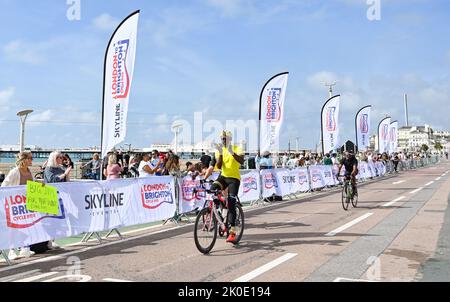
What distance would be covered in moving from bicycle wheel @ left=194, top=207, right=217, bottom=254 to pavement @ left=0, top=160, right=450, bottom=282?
6.5 inches

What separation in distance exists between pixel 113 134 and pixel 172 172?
1.88m

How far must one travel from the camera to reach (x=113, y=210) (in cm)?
912

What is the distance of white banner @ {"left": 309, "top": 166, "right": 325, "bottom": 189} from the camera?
20.9 meters

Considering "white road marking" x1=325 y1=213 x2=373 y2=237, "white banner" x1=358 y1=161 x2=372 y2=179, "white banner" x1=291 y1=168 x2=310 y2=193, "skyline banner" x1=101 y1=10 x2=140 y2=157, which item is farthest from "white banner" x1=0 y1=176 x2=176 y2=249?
"white banner" x1=358 y1=161 x2=372 y2=179

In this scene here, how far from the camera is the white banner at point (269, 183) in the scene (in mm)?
16281

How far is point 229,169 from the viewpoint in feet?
26.1

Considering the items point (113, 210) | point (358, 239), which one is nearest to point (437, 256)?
point (358, 239)

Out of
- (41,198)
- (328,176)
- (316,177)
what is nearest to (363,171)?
(328,176)

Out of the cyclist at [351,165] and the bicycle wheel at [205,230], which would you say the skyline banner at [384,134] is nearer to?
the cyclist at [351,165]

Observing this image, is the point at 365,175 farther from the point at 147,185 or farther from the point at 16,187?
the point at 16,187

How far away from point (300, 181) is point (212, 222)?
501 inches

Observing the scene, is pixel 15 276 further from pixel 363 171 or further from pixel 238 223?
pixel 363 171
